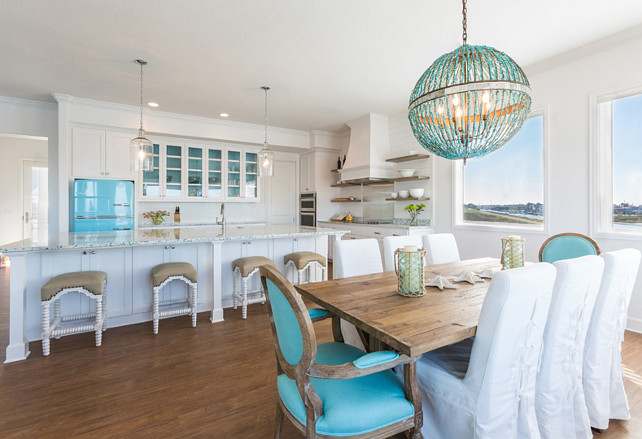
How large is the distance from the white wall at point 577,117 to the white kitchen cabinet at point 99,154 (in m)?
5.34

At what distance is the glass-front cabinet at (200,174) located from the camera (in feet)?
17.4

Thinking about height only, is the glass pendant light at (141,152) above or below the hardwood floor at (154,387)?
above

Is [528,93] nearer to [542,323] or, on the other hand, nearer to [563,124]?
[542,323]

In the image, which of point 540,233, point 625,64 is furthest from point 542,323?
point 625,64

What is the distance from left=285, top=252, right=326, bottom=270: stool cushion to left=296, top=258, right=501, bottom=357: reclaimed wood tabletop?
4.79ft

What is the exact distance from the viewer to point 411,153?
4.88 m

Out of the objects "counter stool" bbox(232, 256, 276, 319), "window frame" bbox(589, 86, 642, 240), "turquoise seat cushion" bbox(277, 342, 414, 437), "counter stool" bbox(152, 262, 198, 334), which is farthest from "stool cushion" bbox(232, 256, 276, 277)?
"window frame" bbox(589, 86, 642, 240)

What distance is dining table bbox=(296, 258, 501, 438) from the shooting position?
45.2 inches

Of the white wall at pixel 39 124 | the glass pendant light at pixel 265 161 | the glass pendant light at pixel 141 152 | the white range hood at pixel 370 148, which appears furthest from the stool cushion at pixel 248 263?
the white wall at pixel 39 124

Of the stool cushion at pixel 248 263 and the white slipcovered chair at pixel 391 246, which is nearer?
the white slipcovered chair at pixel 391 246

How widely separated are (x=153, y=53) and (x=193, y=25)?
29.6 inches

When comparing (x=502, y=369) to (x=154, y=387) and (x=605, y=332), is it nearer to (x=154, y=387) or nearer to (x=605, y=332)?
(x=605, y=332)

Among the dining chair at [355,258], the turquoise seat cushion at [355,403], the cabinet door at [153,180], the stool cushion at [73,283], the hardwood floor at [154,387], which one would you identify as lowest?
the hardwood floor at [154,387]

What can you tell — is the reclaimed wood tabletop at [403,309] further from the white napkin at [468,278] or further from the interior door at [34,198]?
the interior door at [34,198]
